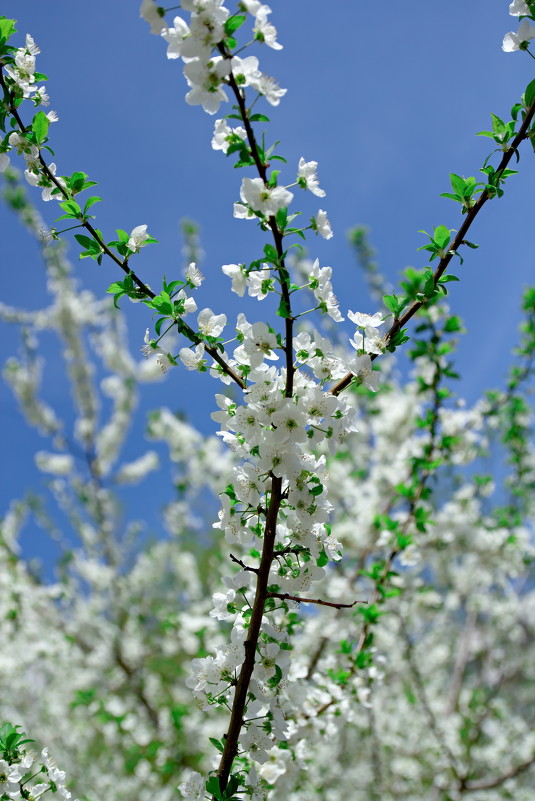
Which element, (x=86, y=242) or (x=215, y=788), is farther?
(x=86, y=242)

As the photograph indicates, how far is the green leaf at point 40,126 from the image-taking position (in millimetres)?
1584

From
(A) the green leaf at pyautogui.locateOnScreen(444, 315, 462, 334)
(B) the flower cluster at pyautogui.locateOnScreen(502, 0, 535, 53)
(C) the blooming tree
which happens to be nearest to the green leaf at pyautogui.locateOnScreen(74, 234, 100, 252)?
(C) the blooming tree

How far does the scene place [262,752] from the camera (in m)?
1.66

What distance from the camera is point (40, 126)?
160cm

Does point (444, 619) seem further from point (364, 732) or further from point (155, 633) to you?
point (155, 633)

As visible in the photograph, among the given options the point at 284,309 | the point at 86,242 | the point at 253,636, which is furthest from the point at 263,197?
the point at 253,636

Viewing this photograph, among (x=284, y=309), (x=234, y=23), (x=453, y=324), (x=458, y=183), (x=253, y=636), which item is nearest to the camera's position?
(x=234, y=23)

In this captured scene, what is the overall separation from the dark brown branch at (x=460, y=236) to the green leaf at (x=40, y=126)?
3.70ft

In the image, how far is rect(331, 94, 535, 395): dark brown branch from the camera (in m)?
1.55

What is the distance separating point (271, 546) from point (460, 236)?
1052 mm

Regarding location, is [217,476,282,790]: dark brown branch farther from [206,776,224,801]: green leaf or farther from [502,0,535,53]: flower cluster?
[502,0,535,53]: flower cluster

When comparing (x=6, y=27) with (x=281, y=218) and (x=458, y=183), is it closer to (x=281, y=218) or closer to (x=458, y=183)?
(x=281, y=218)

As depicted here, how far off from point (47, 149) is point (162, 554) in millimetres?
9044

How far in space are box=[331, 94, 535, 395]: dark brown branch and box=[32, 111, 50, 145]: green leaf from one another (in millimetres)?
1129
